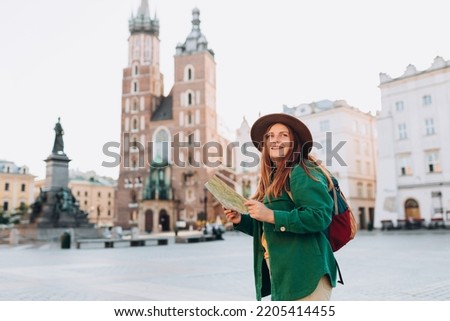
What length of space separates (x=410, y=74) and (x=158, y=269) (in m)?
29.8

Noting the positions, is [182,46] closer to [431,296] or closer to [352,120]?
[352,120]

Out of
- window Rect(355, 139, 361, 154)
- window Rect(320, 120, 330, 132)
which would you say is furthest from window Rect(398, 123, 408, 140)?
window Rect(320, 120, 330, 132)

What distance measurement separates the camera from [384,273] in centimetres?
901

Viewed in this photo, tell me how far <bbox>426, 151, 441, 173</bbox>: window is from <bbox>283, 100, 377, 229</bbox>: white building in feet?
26.6

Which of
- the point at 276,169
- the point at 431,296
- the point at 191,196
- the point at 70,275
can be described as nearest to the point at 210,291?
the point at 431,296

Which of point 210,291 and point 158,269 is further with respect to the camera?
point 158,269

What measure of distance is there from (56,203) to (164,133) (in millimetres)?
38216

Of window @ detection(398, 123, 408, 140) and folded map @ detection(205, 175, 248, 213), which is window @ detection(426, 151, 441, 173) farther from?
folded map @ detection(205, 175, 248, 213)

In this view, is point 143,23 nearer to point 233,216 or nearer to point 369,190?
point 369,190

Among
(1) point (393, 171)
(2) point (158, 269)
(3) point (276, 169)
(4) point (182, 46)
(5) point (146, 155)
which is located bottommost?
(2) point (158, 269)

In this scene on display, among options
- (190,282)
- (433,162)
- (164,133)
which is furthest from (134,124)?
(190,282)

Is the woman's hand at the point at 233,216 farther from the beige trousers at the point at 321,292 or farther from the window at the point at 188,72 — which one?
the window at the point at 188,72

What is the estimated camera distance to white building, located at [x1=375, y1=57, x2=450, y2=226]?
105ft
